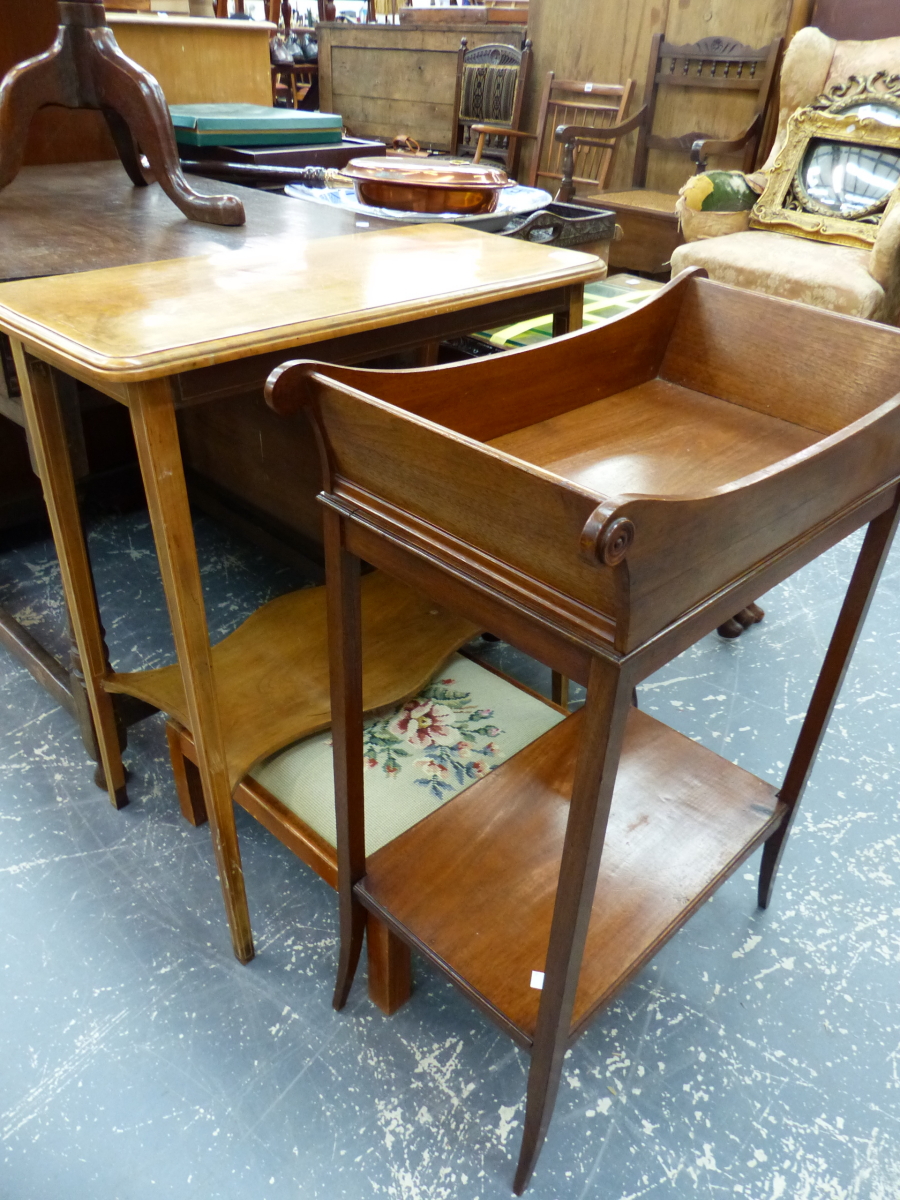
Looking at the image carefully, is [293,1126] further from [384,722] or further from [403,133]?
[403,133]

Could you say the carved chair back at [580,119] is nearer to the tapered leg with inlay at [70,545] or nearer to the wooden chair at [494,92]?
the wooden chair at [494,92]

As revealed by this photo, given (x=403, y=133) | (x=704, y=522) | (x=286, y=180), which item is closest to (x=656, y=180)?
(x=403, y=133)

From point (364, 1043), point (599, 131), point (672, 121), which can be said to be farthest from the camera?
point (672, 121)

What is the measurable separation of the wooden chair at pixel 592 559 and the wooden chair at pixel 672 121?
278 centimetres

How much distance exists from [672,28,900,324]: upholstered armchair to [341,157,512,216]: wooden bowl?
153cm

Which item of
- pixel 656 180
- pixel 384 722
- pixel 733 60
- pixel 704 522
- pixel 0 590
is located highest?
pixel 733 60

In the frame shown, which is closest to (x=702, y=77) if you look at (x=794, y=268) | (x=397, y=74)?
(x=794, y=268)

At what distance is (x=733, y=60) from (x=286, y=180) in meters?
2.84

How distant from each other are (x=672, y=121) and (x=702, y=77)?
28 cm

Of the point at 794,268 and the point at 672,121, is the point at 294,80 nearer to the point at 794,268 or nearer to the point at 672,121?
the point at 672,121

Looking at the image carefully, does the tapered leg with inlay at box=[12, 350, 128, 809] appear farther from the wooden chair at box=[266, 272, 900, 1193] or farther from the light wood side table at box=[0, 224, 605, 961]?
the wooden chair at box=[266, 272, 900, 1193]

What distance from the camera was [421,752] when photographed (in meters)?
1.17

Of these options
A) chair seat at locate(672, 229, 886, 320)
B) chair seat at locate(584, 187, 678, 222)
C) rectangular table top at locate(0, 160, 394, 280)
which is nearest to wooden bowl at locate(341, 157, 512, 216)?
rectangular table top at locate(0, 160, 394, 280)

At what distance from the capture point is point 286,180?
1.72 metres
